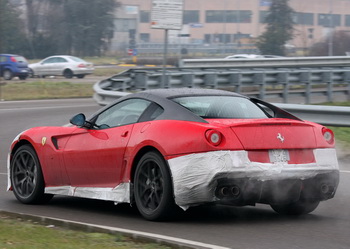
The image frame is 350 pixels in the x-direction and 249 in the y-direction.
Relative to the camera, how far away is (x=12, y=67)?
42.4m

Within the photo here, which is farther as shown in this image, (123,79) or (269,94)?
(269,94)

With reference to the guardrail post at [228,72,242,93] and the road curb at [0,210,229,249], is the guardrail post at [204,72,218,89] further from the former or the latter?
the road curb at [0,210,229,249]

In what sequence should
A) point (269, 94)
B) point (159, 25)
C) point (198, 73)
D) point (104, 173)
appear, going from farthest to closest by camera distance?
point (269, 94), point (198, 73), point (159, 25), point (104, 173)

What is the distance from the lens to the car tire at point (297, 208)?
767cm

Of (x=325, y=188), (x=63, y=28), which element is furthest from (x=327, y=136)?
(x=63, y=28)

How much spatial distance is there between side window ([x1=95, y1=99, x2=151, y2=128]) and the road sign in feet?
23.2

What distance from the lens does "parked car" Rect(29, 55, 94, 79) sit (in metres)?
45.5

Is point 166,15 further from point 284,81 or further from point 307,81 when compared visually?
point 307,81

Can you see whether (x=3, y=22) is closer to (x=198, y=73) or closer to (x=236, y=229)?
(x=198, y=73)

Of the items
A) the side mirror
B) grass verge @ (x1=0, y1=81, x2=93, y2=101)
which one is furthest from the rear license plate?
grass verge @ (x1=0, y1=81, x2=93, y2=101)

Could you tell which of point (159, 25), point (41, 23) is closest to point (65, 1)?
point (41, 23)

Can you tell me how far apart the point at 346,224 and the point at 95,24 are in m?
69.3

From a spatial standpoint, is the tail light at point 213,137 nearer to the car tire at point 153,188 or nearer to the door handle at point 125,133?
the car tire at point 153,188

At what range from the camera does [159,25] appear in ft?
49.4
